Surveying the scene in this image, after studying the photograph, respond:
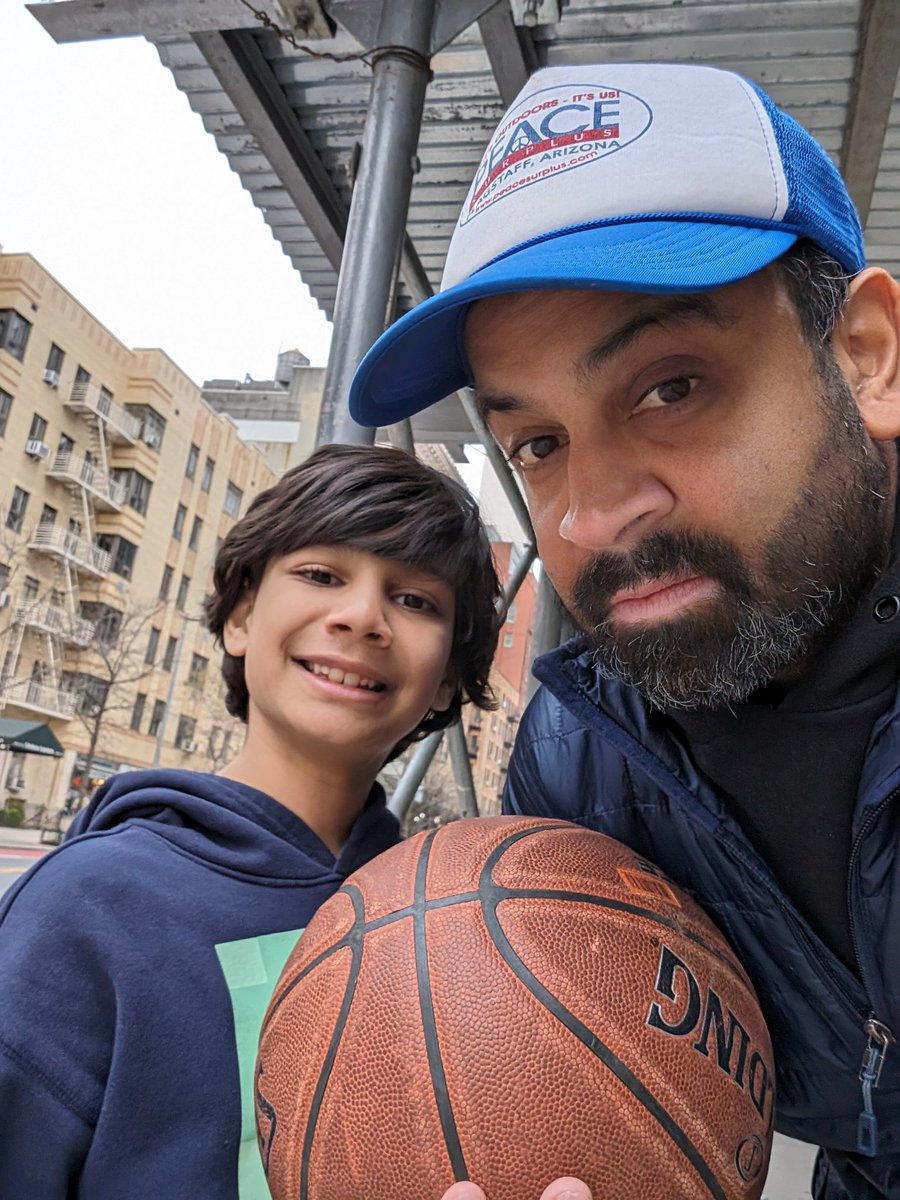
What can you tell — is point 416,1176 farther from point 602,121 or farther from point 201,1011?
point 602,121

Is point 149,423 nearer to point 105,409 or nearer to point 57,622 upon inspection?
point 105,409

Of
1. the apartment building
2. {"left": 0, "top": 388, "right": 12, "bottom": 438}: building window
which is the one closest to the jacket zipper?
the apartment building

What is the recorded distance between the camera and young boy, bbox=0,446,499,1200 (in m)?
1.54

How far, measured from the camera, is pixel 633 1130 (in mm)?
1226

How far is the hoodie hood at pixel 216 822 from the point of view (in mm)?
1883

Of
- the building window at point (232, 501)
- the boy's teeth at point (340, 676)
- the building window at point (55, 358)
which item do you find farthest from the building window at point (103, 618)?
the boy's teeth at point (340, 676)

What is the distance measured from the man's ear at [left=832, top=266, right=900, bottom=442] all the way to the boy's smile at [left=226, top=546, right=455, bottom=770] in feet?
3.21

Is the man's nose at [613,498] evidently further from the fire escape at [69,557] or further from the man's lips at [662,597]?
the fire escape at [69,557]

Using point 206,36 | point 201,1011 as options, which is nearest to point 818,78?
point 206,36

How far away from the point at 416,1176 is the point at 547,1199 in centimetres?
17

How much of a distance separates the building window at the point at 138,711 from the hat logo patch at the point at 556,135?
1297 inches

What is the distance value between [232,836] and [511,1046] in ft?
2.76

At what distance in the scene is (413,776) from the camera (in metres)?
4.48

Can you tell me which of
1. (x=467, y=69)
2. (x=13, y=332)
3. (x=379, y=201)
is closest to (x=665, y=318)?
(x=379, y=201)
